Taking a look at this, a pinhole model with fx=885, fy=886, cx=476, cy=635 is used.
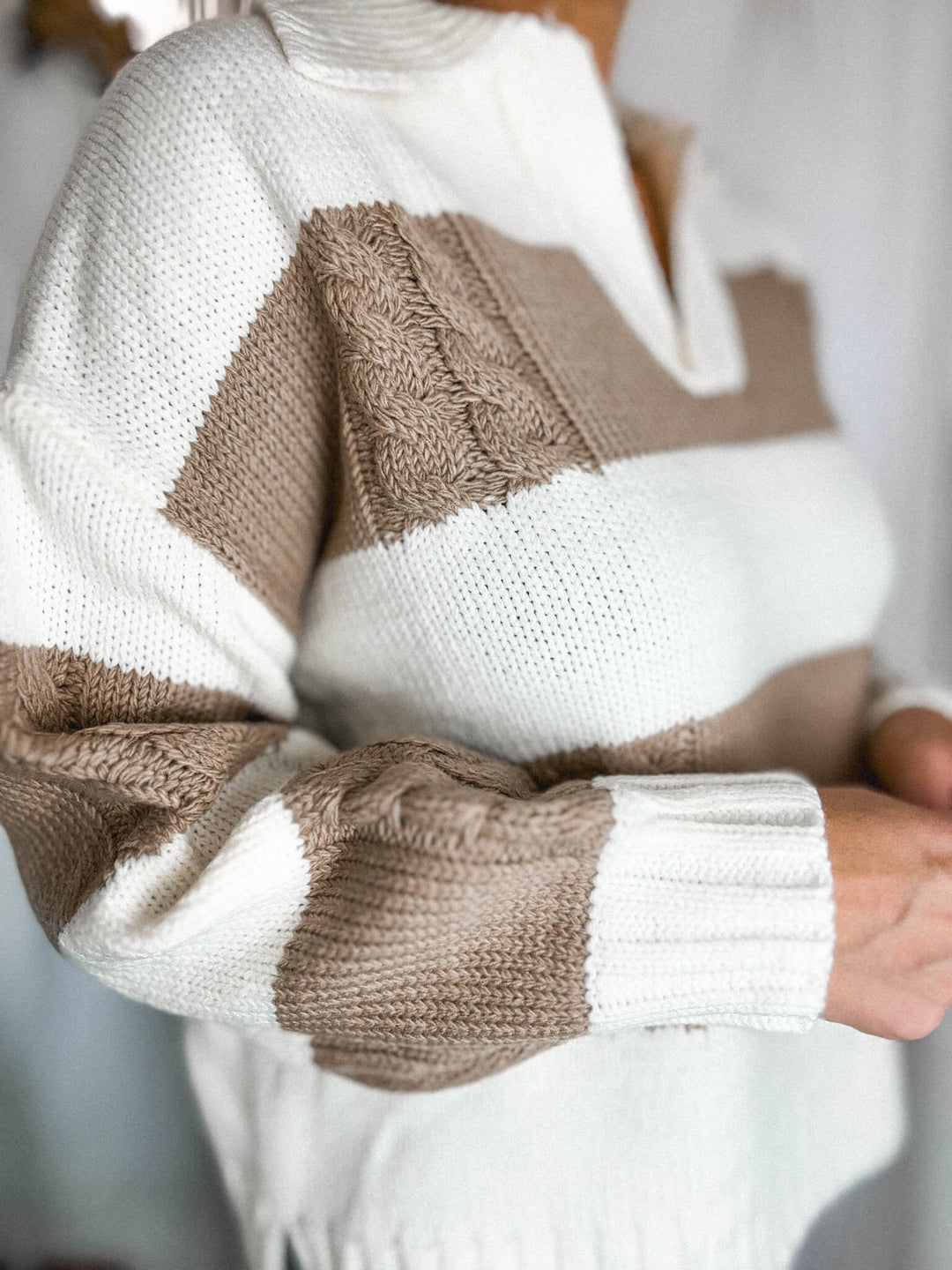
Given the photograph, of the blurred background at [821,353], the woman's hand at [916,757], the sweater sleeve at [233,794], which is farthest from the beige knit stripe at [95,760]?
the woman's hand at [916,757]

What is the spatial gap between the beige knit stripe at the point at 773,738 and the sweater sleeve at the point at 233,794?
0.09 feet

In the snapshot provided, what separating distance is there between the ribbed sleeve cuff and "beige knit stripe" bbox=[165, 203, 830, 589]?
17 cm

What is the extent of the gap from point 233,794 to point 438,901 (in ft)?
0.37

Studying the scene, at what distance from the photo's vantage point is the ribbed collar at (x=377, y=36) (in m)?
0.42

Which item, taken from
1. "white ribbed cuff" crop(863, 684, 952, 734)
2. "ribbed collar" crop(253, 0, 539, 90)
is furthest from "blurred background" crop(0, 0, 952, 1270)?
"white ribbed cuff" crop(863, 684, 952, 734)

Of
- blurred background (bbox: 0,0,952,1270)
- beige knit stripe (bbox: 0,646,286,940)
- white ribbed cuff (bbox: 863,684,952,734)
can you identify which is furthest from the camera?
white ribbed cuff (bbox: 863,684,952,734)

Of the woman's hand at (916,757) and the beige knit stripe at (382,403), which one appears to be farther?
the woman's hand at (916,757)

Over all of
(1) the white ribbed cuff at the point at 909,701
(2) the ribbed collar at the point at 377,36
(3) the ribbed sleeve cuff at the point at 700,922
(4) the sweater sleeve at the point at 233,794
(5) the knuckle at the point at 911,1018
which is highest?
(2) the ribbed collar at the point at 377,36

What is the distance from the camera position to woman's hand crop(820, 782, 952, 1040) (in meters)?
0.42

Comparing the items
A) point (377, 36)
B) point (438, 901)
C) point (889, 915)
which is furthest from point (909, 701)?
point (377, 36)

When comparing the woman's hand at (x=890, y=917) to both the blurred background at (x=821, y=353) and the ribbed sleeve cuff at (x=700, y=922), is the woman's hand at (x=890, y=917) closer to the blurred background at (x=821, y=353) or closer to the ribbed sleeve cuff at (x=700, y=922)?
the ribbed sleeve cuff at (x=700, y=922)

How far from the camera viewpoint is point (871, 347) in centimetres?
105

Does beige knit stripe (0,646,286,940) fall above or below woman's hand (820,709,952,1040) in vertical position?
above

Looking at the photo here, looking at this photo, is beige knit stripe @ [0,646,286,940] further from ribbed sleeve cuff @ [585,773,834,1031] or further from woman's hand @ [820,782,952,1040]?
woman's hand @ [820,782,952,1040]
